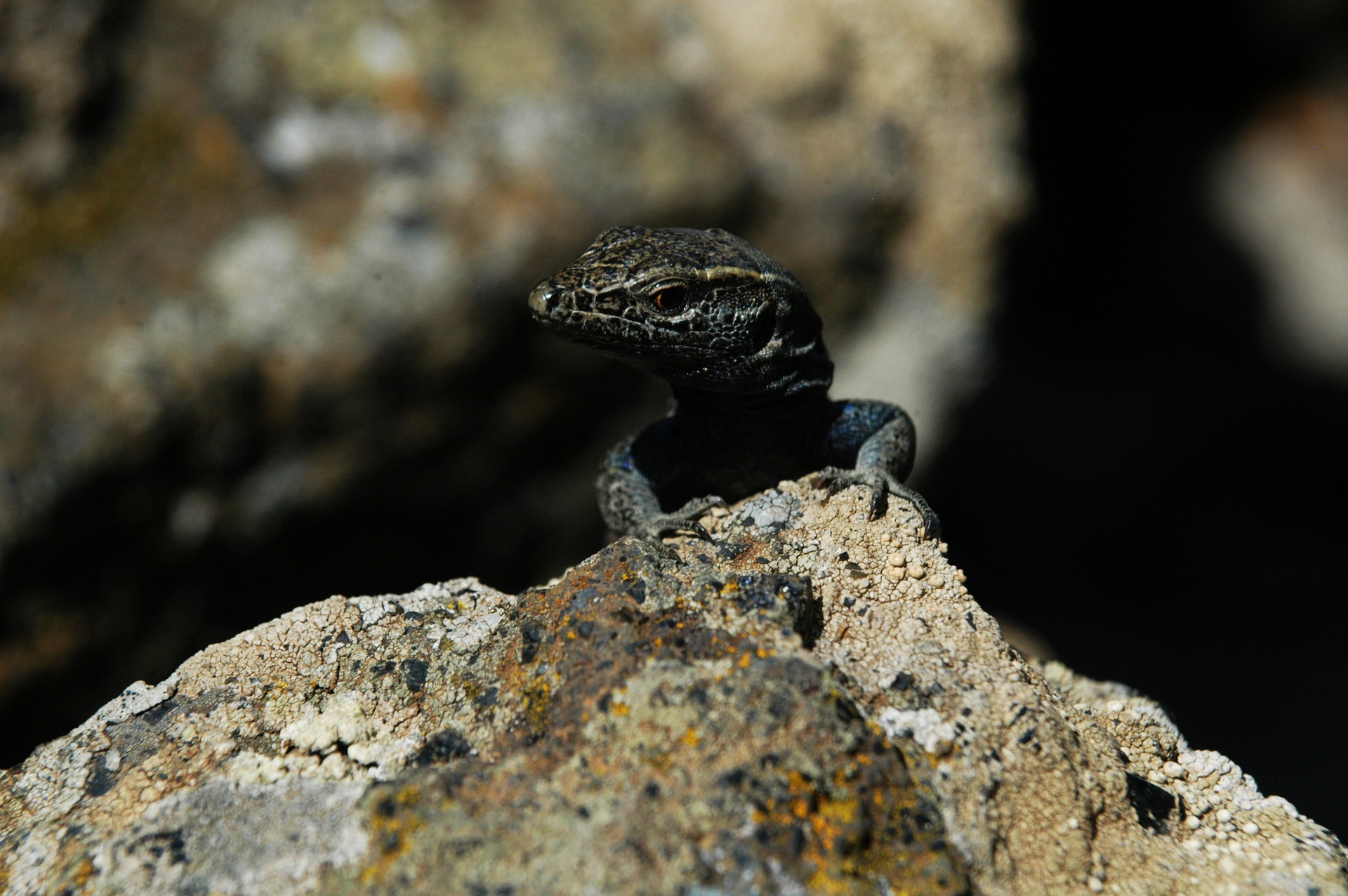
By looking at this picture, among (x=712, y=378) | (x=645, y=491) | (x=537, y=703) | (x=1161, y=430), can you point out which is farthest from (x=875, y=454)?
(x=1161, y=430)

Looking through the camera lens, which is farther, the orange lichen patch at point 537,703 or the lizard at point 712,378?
the lizard at point 712,378

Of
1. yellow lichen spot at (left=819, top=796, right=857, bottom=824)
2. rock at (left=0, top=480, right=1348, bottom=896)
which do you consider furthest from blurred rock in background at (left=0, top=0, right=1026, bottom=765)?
yellow lichen spot at (left=819, top=796, right=857, bottom=824)

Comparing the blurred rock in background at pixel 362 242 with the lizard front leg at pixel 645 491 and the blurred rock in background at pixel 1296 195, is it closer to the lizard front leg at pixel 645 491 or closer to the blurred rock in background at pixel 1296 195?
the lizard front leg at pixel 645 491

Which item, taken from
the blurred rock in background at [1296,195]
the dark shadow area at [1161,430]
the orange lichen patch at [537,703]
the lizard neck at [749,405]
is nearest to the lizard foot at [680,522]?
the lizard neck at [749,405]

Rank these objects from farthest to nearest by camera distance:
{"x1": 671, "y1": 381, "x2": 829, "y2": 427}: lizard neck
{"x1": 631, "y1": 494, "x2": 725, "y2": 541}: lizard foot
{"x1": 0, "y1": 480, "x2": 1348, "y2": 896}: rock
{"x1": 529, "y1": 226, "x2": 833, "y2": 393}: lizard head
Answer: {"x1": 671, "y1": 381, "x2": 829, "y2": 427}: lizard neck < {"x1": 631, "y1": 494, "x2": 725, "y2": 541}: lizard foot < {"x1": 529, "y1": 226, "x2": 833, "y2": 393}: lizard head < {"x1": 0, "y1": 480, "x2": 1348, "y2": 896}: rock

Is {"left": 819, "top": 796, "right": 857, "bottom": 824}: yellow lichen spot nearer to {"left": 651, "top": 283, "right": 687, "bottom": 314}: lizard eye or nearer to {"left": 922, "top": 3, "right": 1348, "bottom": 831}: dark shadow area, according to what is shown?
{"left": 651, "top": 283, "right": 687, "bottom": 314}: lizard eye

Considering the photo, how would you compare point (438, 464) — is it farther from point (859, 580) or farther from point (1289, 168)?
point (1289, 168)

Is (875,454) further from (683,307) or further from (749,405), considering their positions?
(683,307)

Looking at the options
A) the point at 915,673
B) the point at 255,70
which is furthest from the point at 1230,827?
the point at 255,70
